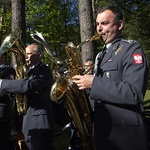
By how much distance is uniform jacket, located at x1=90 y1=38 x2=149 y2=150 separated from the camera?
1875mm

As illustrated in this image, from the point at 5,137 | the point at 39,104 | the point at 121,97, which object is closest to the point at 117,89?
the point at 121,97

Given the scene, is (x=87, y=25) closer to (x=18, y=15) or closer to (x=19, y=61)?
(x=18, y=15)

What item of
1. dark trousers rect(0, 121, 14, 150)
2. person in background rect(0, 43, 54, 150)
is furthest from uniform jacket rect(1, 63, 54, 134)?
dark trousers rect(0, 121, 14, 150)

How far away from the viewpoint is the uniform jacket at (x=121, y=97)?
1.88 metres

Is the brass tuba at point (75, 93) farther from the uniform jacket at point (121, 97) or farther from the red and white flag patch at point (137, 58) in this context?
the red and white flag patch at point (137, 58)

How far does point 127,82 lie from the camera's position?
6.21 ft

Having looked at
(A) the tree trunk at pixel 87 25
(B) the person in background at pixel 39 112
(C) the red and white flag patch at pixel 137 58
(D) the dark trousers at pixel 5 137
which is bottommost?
(D) the dark trousers at pixel 5 137

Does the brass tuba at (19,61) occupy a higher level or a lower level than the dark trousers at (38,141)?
higher

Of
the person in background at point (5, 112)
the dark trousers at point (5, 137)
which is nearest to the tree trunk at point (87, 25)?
the person in background at point (5, 112)

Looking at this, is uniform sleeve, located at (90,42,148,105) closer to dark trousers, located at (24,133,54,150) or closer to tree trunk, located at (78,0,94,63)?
dark trousers, located at (24,133,54,150)

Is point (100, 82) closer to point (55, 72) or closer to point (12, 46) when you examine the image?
point (55, 72)

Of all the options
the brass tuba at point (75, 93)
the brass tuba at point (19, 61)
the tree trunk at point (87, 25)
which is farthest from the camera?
the tree trunk at point (87, 25)

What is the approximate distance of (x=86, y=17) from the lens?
6883 millimetres

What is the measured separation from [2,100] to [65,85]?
1.89 m
